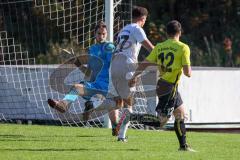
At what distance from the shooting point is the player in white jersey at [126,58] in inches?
514

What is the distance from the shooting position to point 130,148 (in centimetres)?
1212

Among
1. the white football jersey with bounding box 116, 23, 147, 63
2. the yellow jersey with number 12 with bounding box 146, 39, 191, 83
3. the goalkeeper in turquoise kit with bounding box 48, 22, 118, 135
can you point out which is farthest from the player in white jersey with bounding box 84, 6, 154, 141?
the yellow jersey with number 12 with bounding box 146, 39, 191, 83

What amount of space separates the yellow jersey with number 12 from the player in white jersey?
1.01 m

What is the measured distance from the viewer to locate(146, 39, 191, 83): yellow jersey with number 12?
38.9 feet

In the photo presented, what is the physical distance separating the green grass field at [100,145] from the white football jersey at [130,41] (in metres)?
1.31

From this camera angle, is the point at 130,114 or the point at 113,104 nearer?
the point at 130,114

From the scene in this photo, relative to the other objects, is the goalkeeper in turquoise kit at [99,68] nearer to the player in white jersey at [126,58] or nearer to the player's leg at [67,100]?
the player's leg at [67,100]

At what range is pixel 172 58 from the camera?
11891 millimetres

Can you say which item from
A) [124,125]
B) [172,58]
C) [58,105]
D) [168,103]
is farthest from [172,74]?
[58,105]

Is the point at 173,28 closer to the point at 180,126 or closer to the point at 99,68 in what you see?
the point at 180,126

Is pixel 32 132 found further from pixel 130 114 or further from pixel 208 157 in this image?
pixel 208 157

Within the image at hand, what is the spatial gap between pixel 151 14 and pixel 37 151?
28869 millimetres

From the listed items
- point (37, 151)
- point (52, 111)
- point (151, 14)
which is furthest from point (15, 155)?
point (151, 14)

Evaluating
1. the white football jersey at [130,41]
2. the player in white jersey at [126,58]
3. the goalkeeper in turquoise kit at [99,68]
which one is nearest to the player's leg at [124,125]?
the player in white jersey at [126,58]
